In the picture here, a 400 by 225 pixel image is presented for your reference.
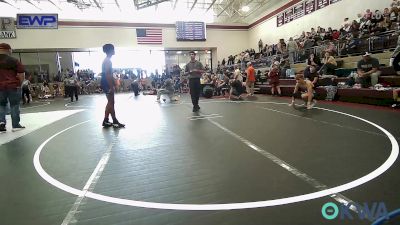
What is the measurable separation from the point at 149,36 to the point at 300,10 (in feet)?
36.7

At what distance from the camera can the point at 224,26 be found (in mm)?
25609

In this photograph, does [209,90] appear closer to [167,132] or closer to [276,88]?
[276,88]

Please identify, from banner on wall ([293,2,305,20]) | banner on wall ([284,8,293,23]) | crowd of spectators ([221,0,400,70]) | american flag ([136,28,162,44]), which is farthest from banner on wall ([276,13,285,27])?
american flag ([136,28,162,44])

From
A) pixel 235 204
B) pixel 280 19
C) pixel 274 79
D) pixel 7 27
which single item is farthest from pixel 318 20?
pixel 7 27

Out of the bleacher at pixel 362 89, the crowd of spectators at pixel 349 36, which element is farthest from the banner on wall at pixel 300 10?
the bleacher at pixel 362 89

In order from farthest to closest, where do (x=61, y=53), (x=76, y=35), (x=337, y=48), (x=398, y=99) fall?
(x=61, y=53) → (x=76, y=35) → (x=337, y=48) → (x=398, y=99)

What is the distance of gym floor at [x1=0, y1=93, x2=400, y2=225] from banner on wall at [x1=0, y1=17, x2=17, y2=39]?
60.7 feet

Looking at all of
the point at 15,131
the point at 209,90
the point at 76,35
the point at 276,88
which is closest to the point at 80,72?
the point at 76,35

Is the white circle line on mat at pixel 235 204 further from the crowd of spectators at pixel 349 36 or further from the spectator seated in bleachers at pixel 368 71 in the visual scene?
the crowd of spectators at pixel 349 36

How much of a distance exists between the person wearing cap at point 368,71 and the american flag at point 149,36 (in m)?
17.2

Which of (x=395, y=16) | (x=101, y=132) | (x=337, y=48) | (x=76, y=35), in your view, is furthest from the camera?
(x=76, y=35)

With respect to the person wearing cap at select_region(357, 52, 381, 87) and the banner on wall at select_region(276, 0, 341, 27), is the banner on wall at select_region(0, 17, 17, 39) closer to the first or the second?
the banner on wall at select_region(276, 0, 341, 27)

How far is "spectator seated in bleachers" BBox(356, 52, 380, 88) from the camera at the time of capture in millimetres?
9016

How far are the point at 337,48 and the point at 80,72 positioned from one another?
1956 cm
